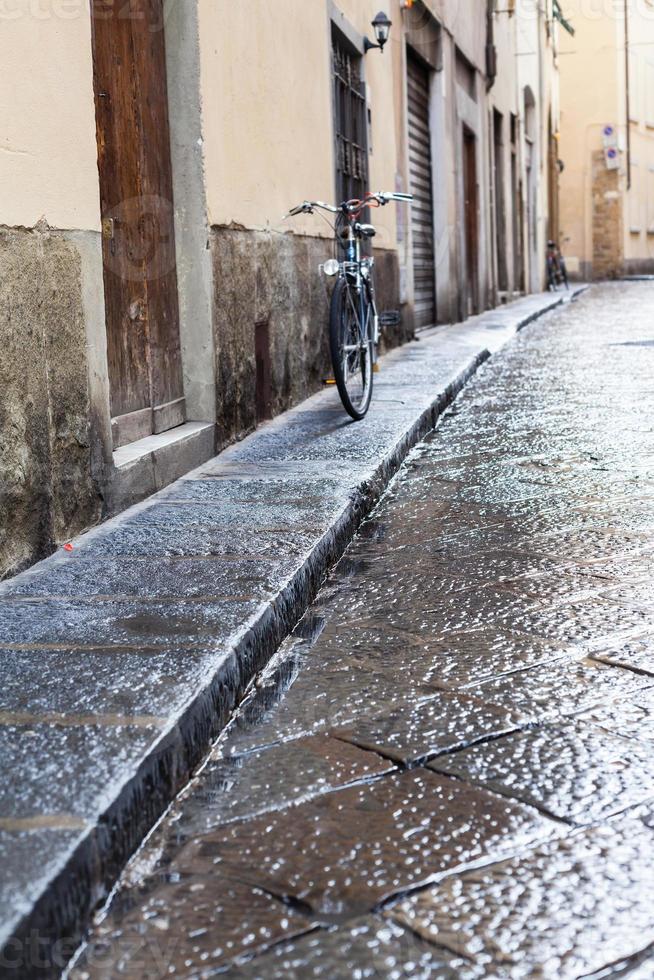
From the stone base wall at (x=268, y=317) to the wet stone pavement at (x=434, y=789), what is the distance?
1.65 metres

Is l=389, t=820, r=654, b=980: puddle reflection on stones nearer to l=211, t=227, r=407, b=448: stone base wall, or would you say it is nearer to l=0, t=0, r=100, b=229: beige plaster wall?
l=0, t=0, r=100, b=229: beige plaster wall

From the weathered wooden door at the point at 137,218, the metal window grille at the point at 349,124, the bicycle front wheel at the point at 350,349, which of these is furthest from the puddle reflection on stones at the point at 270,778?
A: the metal window grille at the point at 349,124

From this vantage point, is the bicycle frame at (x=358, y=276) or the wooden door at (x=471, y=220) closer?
the bicycle frame at (x=358, y=276)

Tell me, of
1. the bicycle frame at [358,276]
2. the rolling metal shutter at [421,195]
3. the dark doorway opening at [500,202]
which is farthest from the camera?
the dark doorway opening at [500,202]

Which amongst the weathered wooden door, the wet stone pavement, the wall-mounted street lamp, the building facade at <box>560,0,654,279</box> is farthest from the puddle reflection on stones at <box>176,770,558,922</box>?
the building facade at <box>560,0,654,279</box>

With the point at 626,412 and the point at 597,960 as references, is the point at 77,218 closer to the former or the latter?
the point at 597,960

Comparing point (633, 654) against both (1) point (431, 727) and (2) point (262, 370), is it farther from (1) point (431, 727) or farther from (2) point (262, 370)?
(2) point (262, 370)

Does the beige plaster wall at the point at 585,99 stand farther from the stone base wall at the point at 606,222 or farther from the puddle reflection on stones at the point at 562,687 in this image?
the puddle reflection on stones at the point at 562,687

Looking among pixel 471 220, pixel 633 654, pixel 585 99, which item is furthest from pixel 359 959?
pixel 585 99

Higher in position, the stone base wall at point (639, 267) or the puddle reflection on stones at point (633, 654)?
the stone base wall at point (639, 267)

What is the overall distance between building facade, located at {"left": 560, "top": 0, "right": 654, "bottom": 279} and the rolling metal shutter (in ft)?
67.4

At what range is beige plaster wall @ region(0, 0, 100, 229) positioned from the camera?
3.37 metres

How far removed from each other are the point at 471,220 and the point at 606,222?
18099mm

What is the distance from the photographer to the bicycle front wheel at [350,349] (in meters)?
6.07
